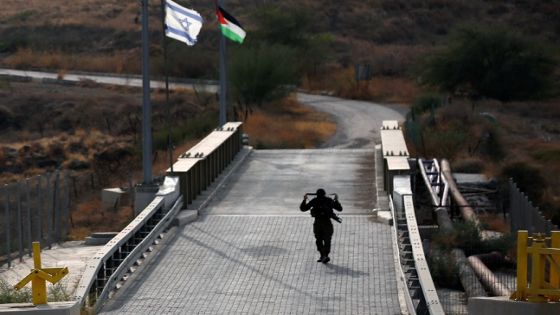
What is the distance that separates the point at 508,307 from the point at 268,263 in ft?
21.8

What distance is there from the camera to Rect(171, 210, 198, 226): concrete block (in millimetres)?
22312

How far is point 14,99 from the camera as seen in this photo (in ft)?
185

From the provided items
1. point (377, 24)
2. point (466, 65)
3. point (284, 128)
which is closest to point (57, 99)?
point (284, 128)

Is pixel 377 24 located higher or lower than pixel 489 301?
higher

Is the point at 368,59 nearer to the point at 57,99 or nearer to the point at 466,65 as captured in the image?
the point at 466,65

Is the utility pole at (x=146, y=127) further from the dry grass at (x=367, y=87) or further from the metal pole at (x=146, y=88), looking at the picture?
the dry grass at (x=367, y=87)

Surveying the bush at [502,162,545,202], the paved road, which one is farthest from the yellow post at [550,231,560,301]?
the paved road

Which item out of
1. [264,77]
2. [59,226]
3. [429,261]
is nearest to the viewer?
[429,261]

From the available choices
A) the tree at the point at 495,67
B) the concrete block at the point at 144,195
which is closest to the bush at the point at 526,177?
the concrete block at the point at 144,195

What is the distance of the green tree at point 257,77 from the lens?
51375 mm

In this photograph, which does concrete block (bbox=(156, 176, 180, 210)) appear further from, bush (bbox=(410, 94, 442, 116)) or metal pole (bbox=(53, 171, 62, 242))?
bush (bbox=(410, 94, 442, 116))

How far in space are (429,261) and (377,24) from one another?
76.3 metres

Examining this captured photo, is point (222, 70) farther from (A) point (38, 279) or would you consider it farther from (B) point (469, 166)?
(A) point (38, 279)

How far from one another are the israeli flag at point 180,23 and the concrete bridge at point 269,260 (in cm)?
352
